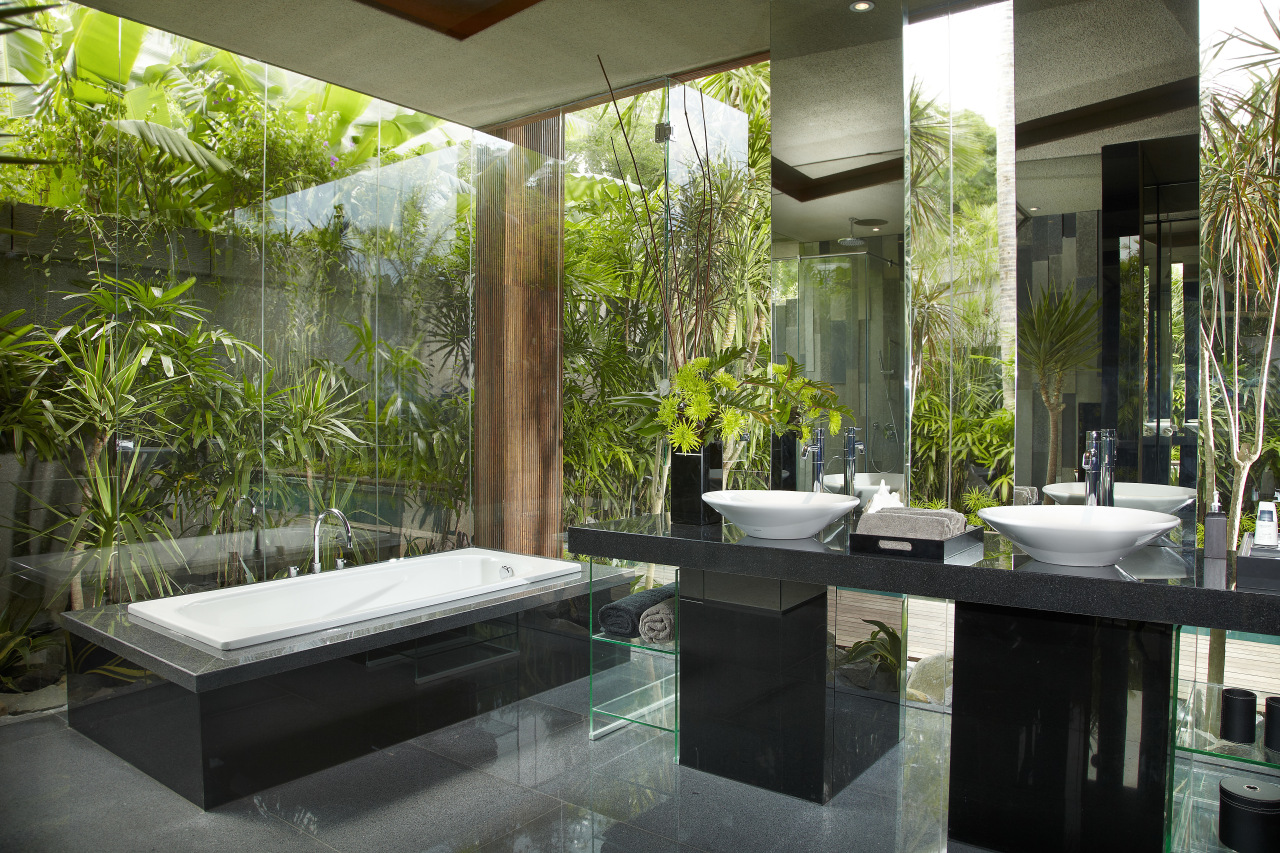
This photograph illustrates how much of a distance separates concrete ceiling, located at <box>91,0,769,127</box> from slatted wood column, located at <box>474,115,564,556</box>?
44 centimetres

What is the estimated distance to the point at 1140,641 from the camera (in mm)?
2070

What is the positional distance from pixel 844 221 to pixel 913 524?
1470 millimetres

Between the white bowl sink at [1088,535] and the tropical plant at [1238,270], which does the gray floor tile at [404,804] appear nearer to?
the white bowl sink at [1088,535]

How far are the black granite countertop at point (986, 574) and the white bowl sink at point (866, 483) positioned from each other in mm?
310

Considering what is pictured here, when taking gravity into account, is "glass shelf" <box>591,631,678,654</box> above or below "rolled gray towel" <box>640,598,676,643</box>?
below

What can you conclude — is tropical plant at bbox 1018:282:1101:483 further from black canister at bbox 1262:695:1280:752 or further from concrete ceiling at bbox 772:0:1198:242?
black canister at bbox 1262:695:1280:752

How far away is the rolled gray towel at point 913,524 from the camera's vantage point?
2.24 m

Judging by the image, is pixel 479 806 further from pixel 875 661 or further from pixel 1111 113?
pixel 1111 113

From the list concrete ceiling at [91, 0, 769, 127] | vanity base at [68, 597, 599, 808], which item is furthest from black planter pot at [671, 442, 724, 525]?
concrete ceiling at [91, 0, 769, 127]

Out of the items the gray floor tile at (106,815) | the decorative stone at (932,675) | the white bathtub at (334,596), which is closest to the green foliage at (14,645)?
the gray floor tile at (106,815)

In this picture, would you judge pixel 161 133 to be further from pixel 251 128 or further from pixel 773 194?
pixel 773 194

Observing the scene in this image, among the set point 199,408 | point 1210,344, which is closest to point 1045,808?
point 1210,344

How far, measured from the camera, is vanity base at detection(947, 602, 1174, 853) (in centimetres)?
207

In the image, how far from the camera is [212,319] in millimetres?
3711
